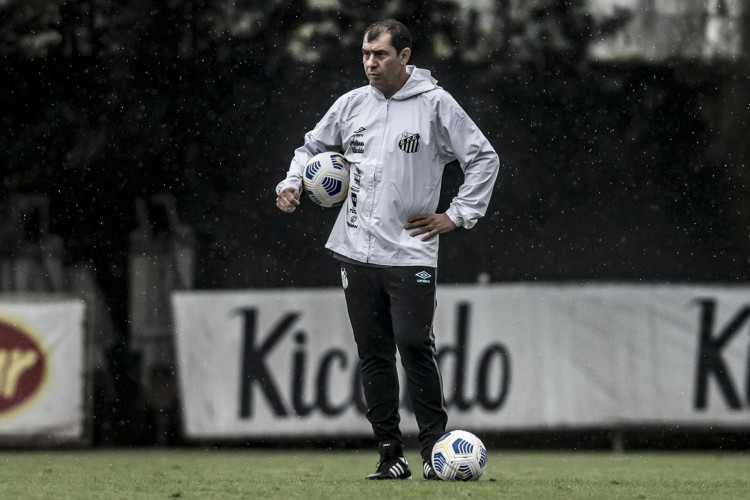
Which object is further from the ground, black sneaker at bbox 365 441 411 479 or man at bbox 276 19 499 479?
man at bbox 276 19 499 479

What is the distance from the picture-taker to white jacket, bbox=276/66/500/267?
19.5 feet

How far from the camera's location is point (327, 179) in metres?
6.05

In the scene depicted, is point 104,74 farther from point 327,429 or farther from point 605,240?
point 605,240

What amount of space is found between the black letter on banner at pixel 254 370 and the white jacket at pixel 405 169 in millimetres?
3489

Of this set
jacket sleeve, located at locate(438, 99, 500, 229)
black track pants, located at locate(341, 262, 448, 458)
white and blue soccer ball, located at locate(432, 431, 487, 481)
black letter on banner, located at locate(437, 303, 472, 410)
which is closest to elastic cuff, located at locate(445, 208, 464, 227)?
jacket sleeve, located at locate(438, 99, 500, 229)

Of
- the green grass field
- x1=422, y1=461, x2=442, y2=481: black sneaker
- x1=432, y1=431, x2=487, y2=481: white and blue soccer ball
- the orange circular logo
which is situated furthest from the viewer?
the orange circular logo

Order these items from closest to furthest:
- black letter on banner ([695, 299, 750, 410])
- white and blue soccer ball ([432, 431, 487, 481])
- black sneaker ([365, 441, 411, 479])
→ white and blue soccer ball ([432, 431, 487, 481])
black sneaker ([365, 441, 411, 479])
black letter on banner ([695, 299, 750, 410])

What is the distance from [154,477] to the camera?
21.4ft

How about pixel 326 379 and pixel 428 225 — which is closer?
pixel 428 225

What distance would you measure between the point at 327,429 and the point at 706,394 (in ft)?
8.23

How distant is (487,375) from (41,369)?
2909mm

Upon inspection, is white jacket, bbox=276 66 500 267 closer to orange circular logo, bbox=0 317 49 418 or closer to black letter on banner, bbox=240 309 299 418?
black letter on banner, bbox=240 309 299 418

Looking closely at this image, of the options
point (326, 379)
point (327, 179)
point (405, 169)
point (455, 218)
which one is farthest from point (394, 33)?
point (326, 379)

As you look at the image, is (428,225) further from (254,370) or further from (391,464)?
(254,370)
